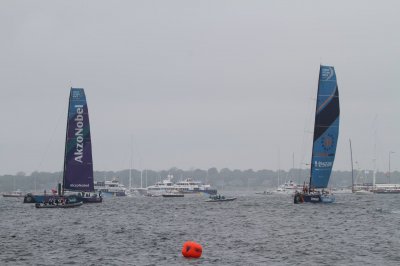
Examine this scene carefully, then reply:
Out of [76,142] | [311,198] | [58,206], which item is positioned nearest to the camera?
[58,206]

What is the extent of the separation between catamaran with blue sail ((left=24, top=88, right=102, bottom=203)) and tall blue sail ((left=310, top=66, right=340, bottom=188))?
31.6m

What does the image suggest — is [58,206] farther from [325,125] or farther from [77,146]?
[325,125]

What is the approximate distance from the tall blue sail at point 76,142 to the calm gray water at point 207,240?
21.3 m

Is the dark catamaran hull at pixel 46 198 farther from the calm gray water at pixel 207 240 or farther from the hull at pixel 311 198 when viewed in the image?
→ the hull at pixel 311 198

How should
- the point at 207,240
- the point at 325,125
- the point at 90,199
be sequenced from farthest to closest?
1. the point at 90,199
2. the point at 325,125
3. the point at 207,240

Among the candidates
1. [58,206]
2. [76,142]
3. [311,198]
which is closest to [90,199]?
[76,142]

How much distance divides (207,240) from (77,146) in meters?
51.6

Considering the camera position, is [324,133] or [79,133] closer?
[324,133]

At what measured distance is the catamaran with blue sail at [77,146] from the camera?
327ft

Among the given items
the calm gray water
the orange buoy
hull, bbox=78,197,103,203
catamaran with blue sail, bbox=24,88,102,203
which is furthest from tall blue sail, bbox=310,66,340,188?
the orange buoy

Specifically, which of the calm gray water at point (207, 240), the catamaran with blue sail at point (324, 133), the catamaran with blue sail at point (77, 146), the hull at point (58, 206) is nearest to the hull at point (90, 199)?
the catamaran with blue sail at point (77, 146)

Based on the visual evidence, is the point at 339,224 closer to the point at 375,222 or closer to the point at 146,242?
the point at 375,222

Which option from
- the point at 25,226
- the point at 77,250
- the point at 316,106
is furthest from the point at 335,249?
the point at 316,106

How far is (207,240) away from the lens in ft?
172
